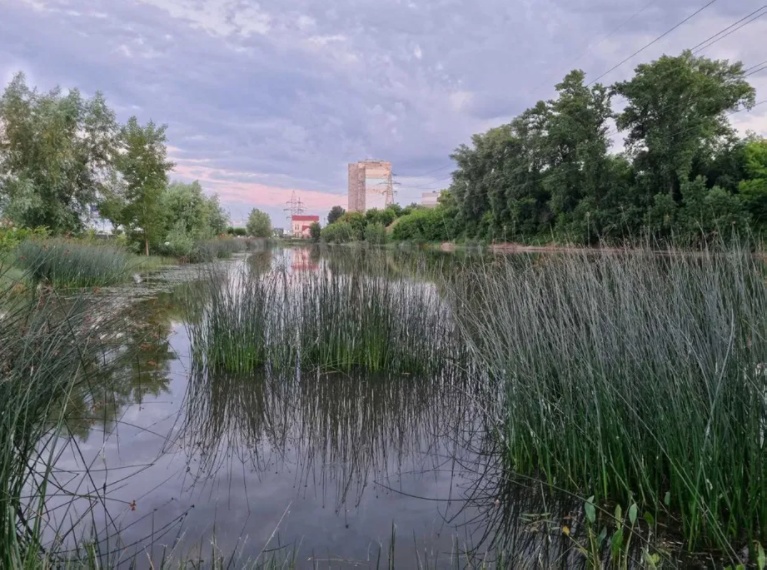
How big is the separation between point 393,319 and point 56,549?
341 centimetres

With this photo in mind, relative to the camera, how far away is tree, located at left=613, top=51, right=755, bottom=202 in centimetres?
2205

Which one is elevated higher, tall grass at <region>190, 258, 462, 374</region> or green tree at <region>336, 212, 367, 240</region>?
green tree at <region>336, 212, 367, 240</region>

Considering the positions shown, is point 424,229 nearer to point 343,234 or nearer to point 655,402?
point 343,234

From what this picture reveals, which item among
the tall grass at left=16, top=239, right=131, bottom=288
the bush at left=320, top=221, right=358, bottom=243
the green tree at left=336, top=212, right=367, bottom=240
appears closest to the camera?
the bush at left=320, top=221, right=358, bottom=243

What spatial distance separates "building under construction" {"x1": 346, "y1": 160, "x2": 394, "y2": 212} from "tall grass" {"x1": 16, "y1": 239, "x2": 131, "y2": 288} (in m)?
77.9

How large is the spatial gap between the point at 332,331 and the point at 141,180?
14.5 meters

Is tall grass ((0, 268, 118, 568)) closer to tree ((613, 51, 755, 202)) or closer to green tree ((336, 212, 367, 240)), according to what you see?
green tree ((336, 212, 367, 240))

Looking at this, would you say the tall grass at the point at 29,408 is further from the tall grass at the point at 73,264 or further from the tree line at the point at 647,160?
the tree line at the point at 647,160

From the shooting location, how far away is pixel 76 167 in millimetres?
14320

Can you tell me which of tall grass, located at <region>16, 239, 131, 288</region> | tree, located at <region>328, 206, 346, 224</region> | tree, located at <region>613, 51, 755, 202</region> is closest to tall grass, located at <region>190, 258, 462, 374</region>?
tall grass, located at <region>16, 239, 131, 288</region>

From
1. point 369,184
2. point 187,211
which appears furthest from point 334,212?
point 187,211

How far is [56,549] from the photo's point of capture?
73.8 inches

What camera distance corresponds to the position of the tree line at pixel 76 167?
42.5 feet

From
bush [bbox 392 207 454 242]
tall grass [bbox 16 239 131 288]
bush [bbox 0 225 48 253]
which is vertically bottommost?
tall grass [bbox 16 239 131 288]
